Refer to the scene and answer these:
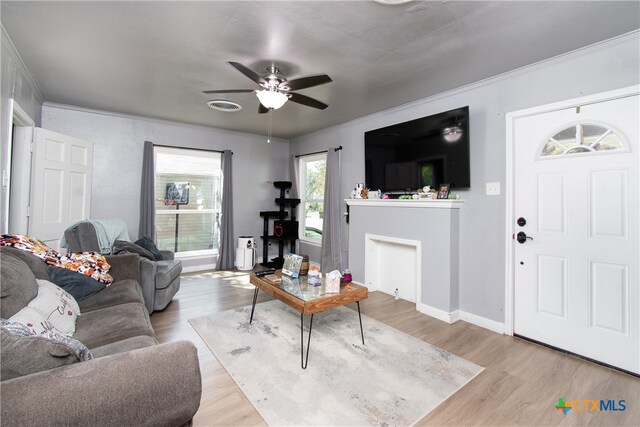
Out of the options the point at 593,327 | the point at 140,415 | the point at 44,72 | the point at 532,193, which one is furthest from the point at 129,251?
the point at 593,327

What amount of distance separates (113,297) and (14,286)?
79 centimetres

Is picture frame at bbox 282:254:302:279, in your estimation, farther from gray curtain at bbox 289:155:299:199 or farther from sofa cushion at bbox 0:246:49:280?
gray curtain at bbox 289:155:299:199

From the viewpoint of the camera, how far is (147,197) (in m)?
4.53

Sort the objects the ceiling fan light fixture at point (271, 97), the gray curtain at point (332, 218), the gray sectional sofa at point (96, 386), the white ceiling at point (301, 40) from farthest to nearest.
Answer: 1. the gray curtain at point (332, 218)
2. the ceiling fan light fixture at point (271, 97)
3. the white ceiling at point (301, 40)
4. the gray sectional sofa at point (96, 386)

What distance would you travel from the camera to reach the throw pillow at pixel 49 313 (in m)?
1.51

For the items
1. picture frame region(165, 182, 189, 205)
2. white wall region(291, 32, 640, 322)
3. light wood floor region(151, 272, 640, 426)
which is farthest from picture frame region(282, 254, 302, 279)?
picture frame region(165, 182, 189, 205)

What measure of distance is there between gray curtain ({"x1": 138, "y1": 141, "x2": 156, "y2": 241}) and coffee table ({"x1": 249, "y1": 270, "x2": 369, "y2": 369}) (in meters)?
2.66

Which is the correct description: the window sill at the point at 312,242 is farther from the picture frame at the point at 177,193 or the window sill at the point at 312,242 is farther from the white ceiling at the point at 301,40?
the white ceiling at the point at 301,40

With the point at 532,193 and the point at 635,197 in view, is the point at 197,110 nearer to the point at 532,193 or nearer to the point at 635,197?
the point at 532,193

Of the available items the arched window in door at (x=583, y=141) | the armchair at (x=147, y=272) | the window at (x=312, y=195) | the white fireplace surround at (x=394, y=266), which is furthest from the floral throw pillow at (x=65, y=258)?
the arched window in door at (x=583, y=141)

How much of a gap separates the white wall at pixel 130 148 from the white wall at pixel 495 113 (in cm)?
334

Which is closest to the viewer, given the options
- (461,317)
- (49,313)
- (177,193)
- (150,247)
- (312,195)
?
(49,313)

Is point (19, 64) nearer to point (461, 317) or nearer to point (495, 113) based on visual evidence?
point (495, 113)

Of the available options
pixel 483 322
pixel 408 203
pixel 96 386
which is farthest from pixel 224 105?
pixel 483 322
